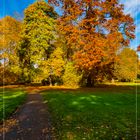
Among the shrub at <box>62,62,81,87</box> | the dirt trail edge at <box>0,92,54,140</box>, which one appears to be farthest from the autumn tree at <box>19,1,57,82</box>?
the dirt trail edge at <box>0,92,54,140</box>

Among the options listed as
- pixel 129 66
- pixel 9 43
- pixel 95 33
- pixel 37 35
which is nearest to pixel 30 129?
pixel 95 33

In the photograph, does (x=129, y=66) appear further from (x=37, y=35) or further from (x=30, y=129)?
(x=30, y=129)

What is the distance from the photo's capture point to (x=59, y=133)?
10.0 meters

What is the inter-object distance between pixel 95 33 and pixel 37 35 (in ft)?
43.7

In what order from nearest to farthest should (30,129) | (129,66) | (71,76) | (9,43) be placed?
→ (30,129) → (71,76) → (9,43) → (129,66)

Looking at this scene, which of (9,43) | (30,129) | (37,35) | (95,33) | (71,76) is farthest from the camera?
(9,43)

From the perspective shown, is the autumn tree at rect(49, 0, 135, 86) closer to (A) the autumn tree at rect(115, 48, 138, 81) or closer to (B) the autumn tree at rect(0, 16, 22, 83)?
(B) the autumn tree at rect(0, 16, 22, 83)

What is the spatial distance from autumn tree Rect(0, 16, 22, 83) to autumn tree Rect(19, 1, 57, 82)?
207 inches

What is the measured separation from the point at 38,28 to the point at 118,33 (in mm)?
15767

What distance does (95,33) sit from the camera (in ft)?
127

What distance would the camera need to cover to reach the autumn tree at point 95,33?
1458 inches

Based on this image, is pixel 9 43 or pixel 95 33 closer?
pixel 95 33

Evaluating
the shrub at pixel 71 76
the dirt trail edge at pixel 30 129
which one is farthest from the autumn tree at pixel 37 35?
the dirt trail edge at pixel 30 129

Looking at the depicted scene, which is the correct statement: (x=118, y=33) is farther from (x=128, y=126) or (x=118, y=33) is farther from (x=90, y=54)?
(x=128, y=126)
